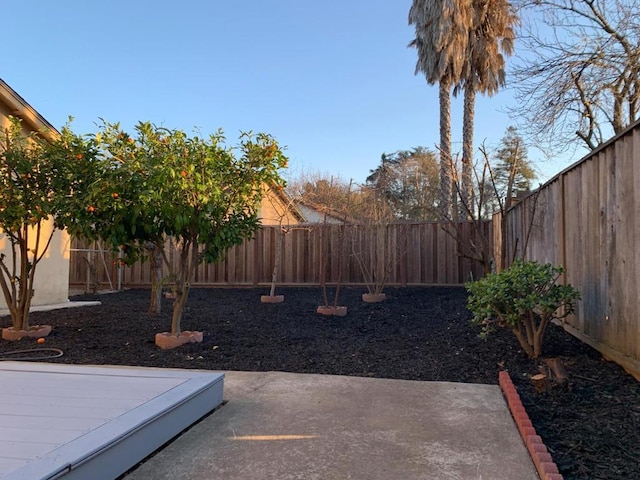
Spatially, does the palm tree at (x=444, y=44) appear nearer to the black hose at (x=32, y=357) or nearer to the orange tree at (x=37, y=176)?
the orange tree at (x=37, y=176)

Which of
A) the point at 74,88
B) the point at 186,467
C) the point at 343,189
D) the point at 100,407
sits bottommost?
the point at 186,467

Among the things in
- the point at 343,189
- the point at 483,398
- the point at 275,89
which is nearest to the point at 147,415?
the point at 483,398

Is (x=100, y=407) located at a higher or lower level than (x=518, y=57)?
lower

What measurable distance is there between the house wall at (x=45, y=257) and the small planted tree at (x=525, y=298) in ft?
25.5

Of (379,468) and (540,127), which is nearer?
(379,468)

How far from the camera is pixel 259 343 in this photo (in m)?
5.46

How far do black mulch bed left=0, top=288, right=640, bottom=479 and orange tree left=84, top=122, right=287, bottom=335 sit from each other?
3.03 feet

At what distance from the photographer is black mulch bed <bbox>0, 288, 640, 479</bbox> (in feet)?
8.98

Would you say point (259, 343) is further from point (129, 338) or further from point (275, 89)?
point (275, 89)

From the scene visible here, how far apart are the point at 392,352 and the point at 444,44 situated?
12173mm

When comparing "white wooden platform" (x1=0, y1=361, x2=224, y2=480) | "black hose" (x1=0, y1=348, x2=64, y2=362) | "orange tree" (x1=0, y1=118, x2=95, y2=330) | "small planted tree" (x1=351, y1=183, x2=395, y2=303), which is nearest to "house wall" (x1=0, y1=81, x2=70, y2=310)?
"orange tree" (x1=0, y1=118, x2=95, y2=330)

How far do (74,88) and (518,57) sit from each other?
379 inches

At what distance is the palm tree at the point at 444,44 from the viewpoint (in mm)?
14328

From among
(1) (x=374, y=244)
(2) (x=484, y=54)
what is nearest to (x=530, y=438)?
(1) (x=374, y=244)
